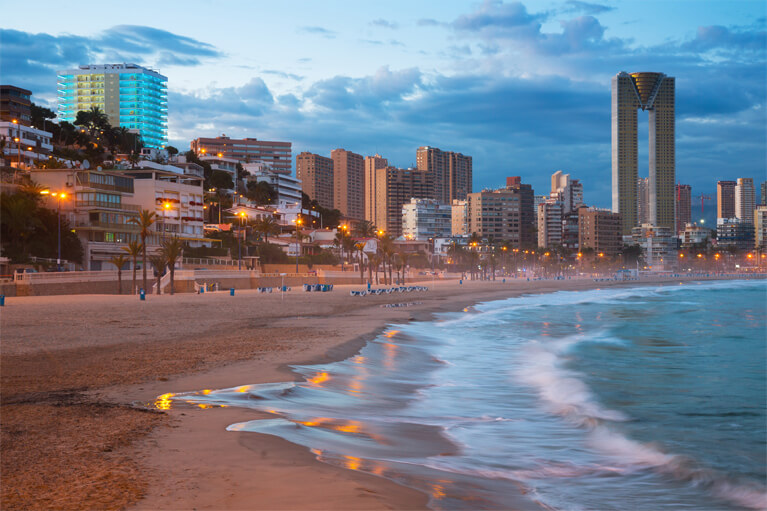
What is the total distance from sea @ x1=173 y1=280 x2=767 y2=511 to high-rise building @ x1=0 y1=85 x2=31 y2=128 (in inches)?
4314

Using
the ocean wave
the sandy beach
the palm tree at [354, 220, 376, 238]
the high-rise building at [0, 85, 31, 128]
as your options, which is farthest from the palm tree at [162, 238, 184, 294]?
the palm tree at [354, 220, 376, 238]

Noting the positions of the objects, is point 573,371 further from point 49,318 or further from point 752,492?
point 49,318

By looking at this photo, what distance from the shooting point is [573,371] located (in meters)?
20.2

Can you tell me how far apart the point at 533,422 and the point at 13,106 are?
401ft

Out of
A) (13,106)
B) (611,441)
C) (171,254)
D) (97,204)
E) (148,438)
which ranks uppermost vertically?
(13,106)

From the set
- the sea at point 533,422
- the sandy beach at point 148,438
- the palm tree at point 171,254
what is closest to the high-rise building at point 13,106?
the palm tree at point 171,254

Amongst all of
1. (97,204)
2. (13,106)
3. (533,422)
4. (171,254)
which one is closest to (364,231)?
(13,106)

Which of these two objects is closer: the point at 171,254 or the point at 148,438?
the point at 148,438

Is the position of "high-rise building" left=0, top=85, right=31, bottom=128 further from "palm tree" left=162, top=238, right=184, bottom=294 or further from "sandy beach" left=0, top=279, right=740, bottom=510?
"sandy beach" left=0, top=279, right=740, bottom=510

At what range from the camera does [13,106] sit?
367ft

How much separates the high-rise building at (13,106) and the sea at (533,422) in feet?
359

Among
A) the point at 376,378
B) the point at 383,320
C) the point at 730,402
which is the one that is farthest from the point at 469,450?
the point at 383,320

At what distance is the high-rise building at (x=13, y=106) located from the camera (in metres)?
111

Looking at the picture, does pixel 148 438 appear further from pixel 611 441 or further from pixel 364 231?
pixel 364 231
